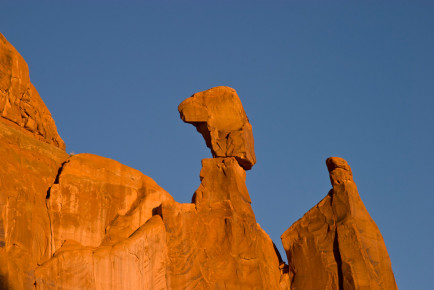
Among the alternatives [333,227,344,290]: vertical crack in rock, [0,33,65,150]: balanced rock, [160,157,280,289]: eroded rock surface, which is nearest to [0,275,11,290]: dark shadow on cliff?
[160,157,280,289]: eroded rock surface

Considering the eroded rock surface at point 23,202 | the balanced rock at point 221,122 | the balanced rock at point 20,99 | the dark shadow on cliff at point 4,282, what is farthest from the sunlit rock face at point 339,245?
the dark shadow on cliff at point 4,282

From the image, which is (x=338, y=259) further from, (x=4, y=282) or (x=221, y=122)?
(x=4, y=282)

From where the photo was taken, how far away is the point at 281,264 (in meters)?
47.2

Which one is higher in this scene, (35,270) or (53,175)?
(53,175)

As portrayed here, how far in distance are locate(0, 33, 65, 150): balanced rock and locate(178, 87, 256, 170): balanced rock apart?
22.8ft

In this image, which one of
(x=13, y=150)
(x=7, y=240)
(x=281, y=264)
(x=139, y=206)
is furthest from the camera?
(x=281, y=264)

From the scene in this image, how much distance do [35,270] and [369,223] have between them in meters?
15.8

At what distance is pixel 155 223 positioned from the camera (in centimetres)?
4219

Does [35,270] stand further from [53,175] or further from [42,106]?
[42,106]

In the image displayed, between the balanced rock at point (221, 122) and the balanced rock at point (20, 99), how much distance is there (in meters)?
6.95

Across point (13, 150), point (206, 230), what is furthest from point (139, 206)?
point (13, 150)

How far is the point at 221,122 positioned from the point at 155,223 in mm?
8196

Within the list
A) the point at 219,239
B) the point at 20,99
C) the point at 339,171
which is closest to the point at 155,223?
the point at 219,239

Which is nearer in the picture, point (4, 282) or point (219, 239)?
point (4, 282)
